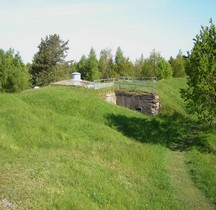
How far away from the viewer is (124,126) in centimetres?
3159

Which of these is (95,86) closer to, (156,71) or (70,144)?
(70,144)

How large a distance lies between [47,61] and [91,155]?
2383 inches

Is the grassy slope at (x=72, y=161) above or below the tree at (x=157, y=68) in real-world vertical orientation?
below

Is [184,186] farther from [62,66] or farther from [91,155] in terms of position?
[62,66]

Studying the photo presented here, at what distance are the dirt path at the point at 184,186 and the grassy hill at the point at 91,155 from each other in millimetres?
250

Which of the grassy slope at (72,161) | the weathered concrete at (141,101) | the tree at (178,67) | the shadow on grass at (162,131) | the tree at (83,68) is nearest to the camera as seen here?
the grassy slope at (72,161)

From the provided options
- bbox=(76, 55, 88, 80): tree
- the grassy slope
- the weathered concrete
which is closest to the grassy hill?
the grassy slope

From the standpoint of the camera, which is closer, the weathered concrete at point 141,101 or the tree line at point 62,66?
the weathered concrete at point 141,101

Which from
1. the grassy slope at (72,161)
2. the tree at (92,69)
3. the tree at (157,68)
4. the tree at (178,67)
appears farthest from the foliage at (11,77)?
the tree at (178,67)

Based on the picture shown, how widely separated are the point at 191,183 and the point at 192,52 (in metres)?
11.6

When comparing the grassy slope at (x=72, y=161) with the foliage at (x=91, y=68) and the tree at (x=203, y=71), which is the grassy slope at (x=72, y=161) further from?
the foliage at (x=91, y=68)

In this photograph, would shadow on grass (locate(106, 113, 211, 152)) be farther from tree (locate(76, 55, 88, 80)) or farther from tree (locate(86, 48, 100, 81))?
tree (locate(76, 55, 88, 80))

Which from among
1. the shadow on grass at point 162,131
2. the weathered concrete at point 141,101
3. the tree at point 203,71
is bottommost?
the shadow on grass at point 162,131

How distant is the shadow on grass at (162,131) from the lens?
1139 inches
